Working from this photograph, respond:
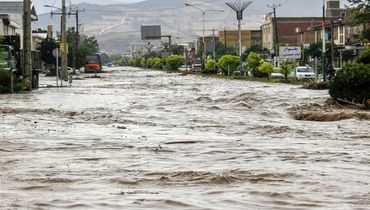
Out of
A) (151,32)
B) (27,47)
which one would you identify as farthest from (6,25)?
(151,32)

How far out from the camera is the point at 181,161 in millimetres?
12094

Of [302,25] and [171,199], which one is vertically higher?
[302,25]

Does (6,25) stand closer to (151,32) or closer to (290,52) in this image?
(290,52)

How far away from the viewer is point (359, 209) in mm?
8164

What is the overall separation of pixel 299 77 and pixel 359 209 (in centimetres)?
5107

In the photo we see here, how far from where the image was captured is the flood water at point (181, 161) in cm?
870

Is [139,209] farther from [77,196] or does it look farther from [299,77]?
[299,77]

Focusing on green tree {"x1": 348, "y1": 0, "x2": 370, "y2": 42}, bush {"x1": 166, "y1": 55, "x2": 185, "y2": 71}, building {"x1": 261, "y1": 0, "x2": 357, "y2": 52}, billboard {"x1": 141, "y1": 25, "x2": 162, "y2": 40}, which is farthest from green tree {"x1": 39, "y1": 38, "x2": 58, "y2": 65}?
building {"x1": 261, "y1": 0, "x2": 357, "y2": 52}

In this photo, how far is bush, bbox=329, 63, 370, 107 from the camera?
80.7 feet

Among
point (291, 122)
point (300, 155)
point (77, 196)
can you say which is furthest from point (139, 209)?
point (291, 122)

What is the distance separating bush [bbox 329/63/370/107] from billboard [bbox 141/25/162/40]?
103 metres

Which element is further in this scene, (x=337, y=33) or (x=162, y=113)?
(x=337, y=33)

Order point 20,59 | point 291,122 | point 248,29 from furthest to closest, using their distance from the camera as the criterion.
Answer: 1. point 248,29
2. point 20,59
3. point 291,122

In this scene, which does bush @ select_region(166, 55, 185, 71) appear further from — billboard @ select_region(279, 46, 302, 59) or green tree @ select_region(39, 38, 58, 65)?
billboard @ select_region(279, 46, 302, 59)
